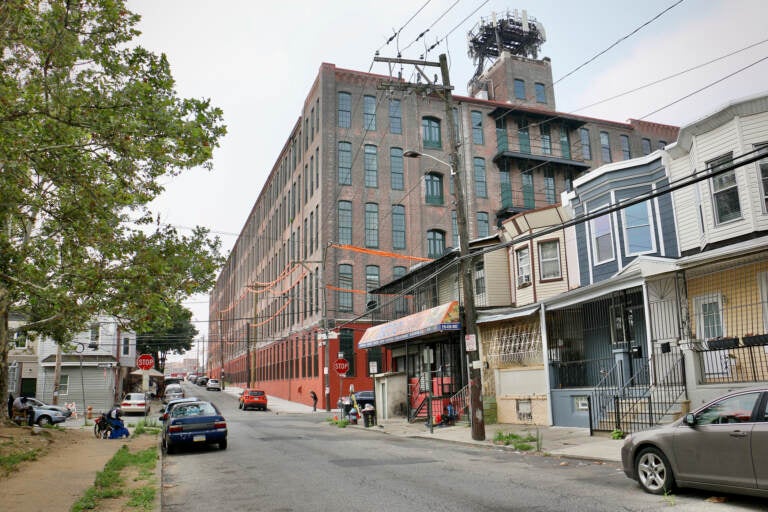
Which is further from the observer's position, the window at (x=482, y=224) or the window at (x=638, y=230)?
the window at (x=482, y=224)

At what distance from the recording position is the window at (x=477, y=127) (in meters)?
50.9

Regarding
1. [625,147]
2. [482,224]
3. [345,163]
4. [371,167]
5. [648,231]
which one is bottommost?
[648,231]

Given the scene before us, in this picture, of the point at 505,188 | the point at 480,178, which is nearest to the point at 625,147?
the point at 505,188

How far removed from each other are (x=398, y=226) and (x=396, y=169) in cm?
460

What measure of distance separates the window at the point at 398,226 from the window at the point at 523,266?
75.1ft

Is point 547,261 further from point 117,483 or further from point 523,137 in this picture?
point 523,137

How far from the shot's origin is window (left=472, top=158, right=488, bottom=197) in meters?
50.5

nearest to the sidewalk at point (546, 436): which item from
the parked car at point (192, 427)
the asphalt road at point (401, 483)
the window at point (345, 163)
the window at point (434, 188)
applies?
the asphalt road at point (401, 483)

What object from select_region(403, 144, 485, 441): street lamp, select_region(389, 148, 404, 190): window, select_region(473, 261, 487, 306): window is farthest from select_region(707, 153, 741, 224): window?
select_region(389, 148, 404, 190): window

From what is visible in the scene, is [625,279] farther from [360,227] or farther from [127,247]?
[360,227]

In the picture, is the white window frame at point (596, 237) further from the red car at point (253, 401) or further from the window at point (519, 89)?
the window at point (519, 89)

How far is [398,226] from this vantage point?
159 feet

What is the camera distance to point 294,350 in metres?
54.3

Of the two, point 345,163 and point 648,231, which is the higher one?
point 345,163
